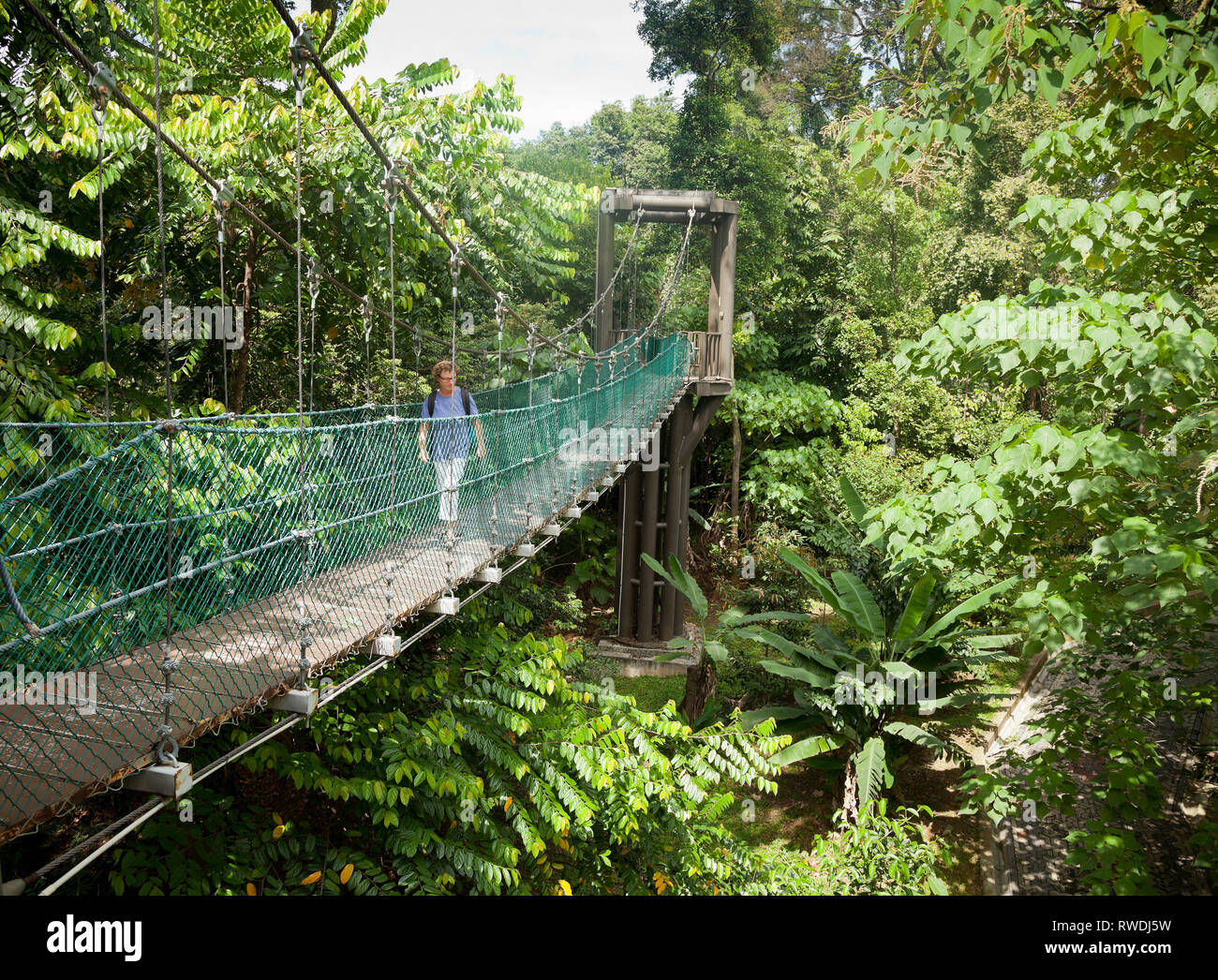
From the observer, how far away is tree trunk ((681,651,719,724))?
651 cm

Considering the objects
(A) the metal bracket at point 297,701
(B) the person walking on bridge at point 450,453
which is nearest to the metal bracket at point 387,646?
(A) the metal bracket at point 297,701

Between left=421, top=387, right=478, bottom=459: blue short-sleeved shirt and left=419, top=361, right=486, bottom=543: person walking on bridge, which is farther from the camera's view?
left=421, top=387, right=478, bottom=459: blue short-sleeved shirt

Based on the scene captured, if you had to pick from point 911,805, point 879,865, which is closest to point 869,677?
point 911,805

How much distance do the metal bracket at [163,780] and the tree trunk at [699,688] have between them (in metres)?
4.96

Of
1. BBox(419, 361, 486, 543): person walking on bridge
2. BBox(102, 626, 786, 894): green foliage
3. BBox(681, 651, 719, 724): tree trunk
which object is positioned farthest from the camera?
BBox(681, 651, 719, 724): tree trunk

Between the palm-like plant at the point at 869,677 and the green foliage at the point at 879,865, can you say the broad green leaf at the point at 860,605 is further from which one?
the green foliage at the point at 879,865

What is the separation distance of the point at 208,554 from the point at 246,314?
308 centimetres

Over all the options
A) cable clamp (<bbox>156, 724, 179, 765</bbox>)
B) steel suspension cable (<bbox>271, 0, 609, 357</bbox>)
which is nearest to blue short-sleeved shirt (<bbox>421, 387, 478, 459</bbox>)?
steel suspension cable (<bbox>271, 0, 609, 357</bbox>)

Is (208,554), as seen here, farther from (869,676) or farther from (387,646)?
(869,676)

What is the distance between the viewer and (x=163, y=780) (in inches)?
71.0

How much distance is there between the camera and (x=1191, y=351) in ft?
6.64

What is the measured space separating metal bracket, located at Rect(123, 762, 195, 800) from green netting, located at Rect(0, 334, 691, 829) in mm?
54

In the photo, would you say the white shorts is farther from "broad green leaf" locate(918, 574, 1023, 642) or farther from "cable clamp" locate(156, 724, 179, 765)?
"broad green leaf" locate(918, 574, 1023, 642)
